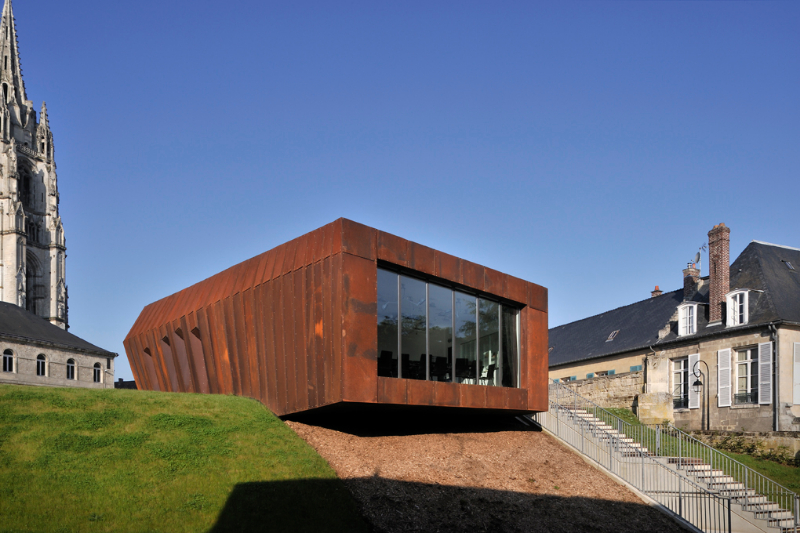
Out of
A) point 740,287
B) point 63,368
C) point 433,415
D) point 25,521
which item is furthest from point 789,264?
point 63,368

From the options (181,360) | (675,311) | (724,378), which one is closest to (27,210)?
(181,360)

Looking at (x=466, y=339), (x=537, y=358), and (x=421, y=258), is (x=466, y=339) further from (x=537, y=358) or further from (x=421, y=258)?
(x=537, y=358)

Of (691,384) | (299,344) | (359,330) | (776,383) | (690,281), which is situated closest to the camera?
(359,330)

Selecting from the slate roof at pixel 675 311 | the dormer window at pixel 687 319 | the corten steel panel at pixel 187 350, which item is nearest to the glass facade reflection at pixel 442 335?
the corten steel panel at pixel 187 350

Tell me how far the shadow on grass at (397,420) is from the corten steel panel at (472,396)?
50 cm

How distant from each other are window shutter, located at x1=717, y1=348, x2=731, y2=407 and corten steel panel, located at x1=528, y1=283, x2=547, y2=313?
338 inches

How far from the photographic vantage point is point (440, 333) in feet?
59.9

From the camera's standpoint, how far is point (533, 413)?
22391mm

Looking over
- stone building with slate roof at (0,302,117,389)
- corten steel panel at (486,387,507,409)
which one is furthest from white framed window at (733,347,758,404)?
stone building with slate roof at (0,302,117,389)

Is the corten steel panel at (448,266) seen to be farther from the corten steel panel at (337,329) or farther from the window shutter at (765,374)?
the window shutter at (765,374)

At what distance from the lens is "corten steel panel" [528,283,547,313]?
851 inches

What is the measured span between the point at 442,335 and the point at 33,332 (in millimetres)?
37207

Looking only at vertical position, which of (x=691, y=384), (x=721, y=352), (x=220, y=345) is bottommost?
(x=691, y=384)

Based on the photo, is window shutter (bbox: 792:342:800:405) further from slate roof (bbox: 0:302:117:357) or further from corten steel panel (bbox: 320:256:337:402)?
slate roof (bbox: 0:302:117:357)
